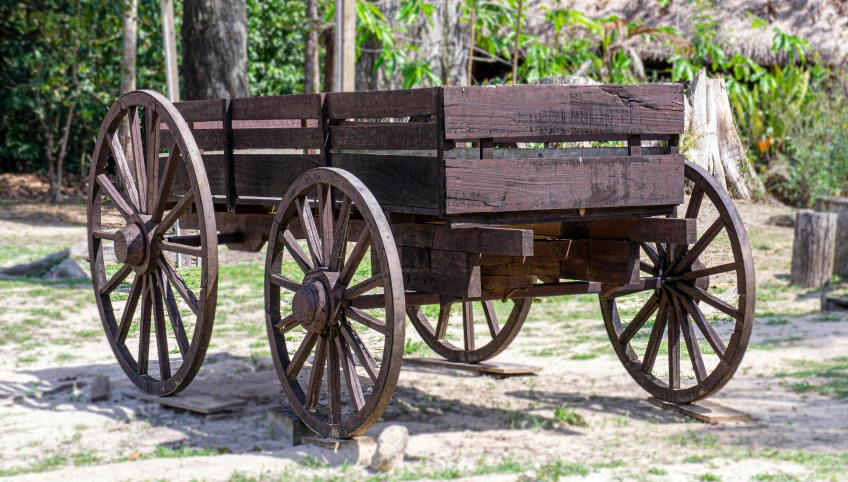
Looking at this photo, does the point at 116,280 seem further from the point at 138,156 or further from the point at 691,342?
the point at 691,342

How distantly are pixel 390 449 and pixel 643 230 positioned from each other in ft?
5.18

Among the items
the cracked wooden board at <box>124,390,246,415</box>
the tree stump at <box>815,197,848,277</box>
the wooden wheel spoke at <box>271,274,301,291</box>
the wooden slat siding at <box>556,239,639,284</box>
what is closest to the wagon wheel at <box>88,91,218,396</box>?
the wooden wheel spoke at <box>271,274,301,291</box>

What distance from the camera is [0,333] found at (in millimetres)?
7953

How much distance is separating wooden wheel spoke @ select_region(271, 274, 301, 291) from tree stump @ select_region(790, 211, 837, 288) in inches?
256

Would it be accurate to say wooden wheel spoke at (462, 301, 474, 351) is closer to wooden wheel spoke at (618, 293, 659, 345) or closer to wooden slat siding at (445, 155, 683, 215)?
wooden wheel spoke at (618, 293, 659, 345)

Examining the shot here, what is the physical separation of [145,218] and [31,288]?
5.38m

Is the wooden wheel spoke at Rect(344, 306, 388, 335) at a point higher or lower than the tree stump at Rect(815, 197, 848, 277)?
higher

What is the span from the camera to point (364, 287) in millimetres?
3990

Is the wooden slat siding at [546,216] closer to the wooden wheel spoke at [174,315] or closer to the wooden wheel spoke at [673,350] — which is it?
the wooden wheel spoke at [673,350]

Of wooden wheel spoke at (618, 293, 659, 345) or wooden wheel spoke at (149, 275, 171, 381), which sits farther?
wooden wheel spoke at (618, 293, 659, 345)

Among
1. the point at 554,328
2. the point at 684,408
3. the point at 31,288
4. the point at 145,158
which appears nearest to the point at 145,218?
the point at 145,158

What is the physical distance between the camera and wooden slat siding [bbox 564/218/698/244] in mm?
4227

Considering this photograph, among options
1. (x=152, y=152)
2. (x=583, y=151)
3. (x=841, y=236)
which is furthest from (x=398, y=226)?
(x=841, y=236)

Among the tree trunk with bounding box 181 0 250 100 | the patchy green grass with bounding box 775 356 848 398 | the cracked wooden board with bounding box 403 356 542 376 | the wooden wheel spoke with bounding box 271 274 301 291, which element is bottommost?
the cracked wooden board with bounding box 403 356 542 376
